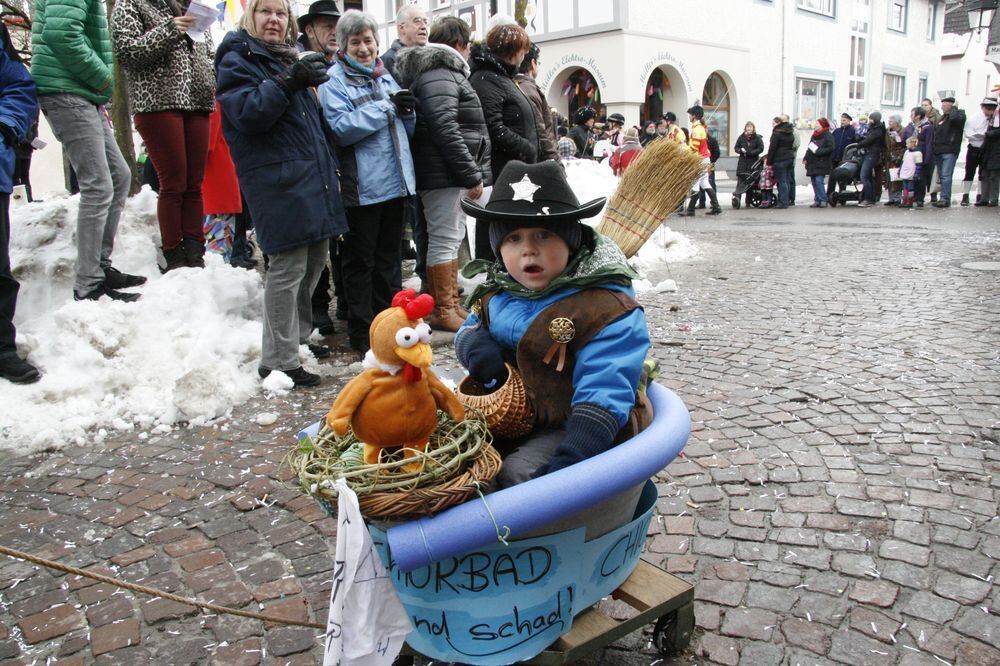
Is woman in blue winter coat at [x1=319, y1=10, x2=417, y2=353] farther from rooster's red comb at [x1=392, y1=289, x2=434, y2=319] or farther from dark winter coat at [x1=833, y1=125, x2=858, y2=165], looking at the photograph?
dark winter coat at [x1=833, y1=125, x2=858, y2=165]

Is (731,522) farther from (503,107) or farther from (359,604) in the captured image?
(503,107)

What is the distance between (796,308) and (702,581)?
14.3 ft

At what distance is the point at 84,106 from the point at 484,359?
3.91 m

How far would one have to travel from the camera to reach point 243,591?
263cm

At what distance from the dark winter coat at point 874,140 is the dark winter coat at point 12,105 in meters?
15.2

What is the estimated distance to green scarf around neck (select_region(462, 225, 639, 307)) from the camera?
222 centimetres

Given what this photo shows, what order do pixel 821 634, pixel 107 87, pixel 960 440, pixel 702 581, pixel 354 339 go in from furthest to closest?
pixel 354 339, pixel 107 87, pixel 960 440, pixel 702 581, pixel 821 634

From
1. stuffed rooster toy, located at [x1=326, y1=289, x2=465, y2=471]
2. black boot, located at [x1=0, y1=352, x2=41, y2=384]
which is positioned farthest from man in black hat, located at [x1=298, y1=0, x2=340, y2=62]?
stuffed rooster toy, located at [x1=326, y1=289, x2=465, y2=471]

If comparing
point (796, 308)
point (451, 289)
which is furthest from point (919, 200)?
point (451, 289)

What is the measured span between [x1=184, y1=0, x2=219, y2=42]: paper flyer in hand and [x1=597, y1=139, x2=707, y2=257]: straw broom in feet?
10.2

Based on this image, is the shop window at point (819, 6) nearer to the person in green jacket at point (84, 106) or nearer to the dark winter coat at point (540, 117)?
the dark winter coat at point (540, 117)

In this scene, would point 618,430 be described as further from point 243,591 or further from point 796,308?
point 796,308

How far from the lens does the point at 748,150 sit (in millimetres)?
16531

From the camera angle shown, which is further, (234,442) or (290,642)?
(234,442)
